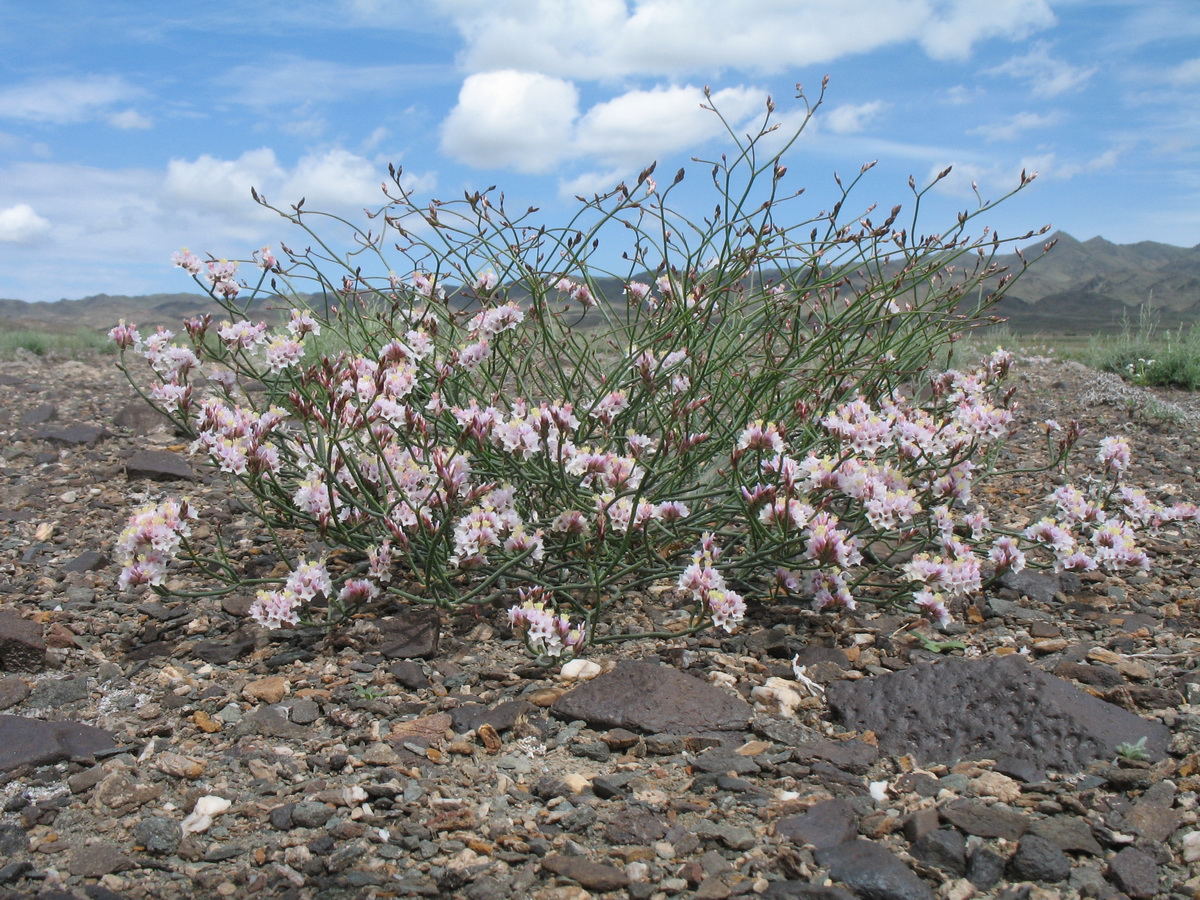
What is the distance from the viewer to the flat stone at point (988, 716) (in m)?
2.95

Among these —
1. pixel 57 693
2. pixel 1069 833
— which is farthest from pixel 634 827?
pixel 57 693

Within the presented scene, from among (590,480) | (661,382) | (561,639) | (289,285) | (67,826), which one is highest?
(289,285)

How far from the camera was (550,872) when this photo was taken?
7.75 feet

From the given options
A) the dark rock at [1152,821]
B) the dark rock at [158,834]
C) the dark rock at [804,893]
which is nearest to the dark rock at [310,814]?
the dark rock at [158,834]

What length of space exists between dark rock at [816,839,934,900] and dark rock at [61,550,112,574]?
13.1 ft

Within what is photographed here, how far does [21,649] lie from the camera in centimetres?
374

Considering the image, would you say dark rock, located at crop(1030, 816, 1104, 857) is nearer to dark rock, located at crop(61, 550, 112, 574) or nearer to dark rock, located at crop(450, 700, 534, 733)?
dark rock, located at crop(450, 700, 534, 733)

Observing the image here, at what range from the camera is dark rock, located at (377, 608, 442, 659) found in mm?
3691

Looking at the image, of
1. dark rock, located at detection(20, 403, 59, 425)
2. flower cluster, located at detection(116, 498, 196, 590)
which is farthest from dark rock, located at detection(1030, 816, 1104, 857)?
dark rock, located at detection(20, 403, 59, 425)

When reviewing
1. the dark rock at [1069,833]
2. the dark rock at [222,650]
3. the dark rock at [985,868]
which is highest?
the dark rock at [222,650]

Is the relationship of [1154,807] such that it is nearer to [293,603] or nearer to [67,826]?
[293,603]

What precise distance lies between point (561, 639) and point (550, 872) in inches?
39.3

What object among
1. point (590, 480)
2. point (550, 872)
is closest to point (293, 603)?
point (590, 480)

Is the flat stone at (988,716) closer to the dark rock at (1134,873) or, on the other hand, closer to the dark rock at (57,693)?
the dark rock at (1134,873)
